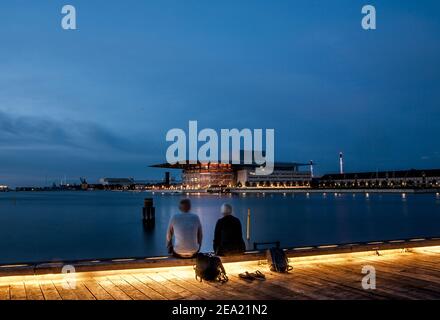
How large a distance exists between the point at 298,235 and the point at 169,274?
27039mm

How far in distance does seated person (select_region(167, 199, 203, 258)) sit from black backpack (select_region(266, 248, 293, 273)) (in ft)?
4.10

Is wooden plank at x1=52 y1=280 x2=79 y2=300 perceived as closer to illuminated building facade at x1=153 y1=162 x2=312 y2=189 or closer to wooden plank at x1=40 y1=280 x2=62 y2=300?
wooden plank at x1=40 y1=280 x2=62 y2=300

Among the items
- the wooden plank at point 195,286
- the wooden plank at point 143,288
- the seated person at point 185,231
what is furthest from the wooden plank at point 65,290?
the seated person at point 185,231

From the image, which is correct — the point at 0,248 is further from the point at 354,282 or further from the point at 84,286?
the point at 354,282

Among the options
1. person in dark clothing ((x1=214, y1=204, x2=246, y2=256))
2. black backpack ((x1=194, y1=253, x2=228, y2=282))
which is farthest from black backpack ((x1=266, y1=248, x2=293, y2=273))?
black backpack ((x1=194, y1=253, x2=228, y2=282))

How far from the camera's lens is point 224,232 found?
7.14 meters

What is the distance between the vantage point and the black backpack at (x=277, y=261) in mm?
6953

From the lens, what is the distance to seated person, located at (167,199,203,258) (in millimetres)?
6656

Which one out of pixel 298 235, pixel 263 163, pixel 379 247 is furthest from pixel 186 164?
pixel 379 247

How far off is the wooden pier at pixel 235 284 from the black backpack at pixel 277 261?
154 mm

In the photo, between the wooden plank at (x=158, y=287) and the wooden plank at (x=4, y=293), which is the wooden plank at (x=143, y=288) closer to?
the wooden plank at (x=158, y=287)

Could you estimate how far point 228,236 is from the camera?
7.23 m
